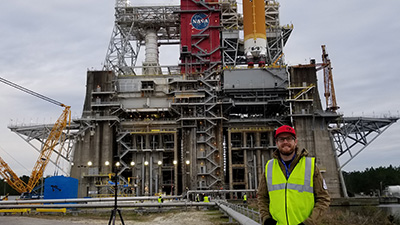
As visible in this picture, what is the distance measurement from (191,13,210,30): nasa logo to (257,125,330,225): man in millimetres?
78042

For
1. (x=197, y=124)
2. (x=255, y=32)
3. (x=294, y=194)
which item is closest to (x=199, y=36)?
(x=255, y=32)

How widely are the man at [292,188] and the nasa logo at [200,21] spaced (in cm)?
7804

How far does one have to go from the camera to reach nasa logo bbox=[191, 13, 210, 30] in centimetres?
8238

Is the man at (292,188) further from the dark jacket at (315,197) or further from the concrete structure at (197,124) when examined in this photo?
the concrete structure at (197,124)

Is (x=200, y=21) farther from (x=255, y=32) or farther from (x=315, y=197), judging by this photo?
(x=315, y=197)

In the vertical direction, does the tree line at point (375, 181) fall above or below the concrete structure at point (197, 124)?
below

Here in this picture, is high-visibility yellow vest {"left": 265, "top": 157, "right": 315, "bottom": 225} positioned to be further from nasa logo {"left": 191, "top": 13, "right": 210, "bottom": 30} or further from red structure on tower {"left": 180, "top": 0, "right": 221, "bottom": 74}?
nasa logo {"left": 191, "top": 13, "right": 210, "bottom": 30}

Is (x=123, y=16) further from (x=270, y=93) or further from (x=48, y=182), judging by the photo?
(x=48, y=182)

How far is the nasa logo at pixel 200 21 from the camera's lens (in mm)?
82375

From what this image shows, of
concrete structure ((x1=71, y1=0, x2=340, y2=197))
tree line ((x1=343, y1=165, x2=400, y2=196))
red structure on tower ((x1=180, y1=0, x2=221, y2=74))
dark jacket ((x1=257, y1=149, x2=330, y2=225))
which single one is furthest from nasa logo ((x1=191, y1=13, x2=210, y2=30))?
dark jacket ((x1=257, y1=149, x2=330, y2=225))

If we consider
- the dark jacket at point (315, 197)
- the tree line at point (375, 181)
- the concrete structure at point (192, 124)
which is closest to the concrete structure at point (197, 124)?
the concrete structure at point (192, 124)

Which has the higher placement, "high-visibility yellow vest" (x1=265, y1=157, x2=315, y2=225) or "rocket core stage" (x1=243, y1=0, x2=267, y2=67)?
"rocket core stage" (x1=243, y1=0, x2=267, y2=67)

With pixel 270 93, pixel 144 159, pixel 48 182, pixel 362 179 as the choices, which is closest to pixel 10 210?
pixel 48 182

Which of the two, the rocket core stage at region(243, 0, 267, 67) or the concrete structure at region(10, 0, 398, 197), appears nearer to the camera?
the concrete structure at region(10, 0, 398, 197)
